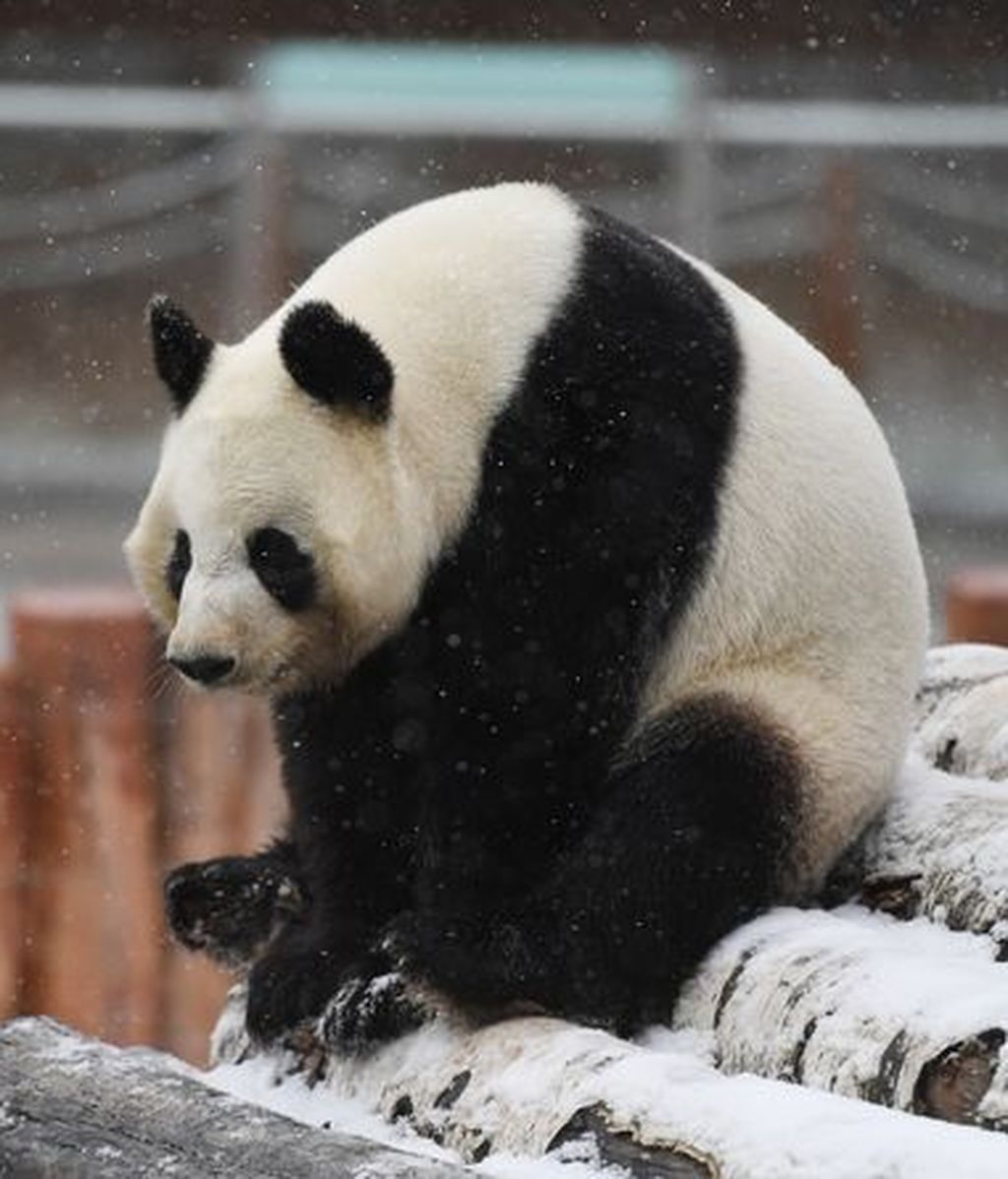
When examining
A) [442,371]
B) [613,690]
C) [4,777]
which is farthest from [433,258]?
[4,777]

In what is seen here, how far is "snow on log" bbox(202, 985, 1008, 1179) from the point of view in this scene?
9.18 feet

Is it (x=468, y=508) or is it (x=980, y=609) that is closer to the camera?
(x=468, y=508)

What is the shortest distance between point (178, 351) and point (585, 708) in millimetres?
A: 801

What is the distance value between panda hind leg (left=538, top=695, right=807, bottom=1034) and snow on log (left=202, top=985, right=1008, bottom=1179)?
0.10 metres

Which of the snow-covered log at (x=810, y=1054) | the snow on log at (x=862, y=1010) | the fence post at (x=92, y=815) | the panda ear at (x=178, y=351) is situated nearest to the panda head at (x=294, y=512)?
the panda ear at (x=178, y=351)

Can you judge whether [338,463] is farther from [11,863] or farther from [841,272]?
[841,272]

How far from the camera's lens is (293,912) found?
4770 mm

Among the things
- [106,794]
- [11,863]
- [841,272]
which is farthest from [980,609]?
[841,272]

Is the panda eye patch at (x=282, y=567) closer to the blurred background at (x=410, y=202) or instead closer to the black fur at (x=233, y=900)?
the black fur at (x=233, y=900)

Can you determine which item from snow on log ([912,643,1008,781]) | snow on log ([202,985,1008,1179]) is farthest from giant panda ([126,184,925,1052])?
snow on log ([912,643,1008,781])

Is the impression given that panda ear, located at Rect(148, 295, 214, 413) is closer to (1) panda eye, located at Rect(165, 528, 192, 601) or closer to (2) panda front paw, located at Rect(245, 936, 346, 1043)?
(1) panda eye, located at Rect(165, 528, 192, 601)

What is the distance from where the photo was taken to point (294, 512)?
4203mm

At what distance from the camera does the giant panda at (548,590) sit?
409cm

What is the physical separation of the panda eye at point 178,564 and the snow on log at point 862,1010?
941mm
